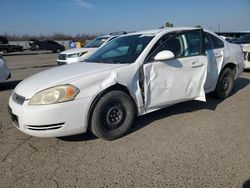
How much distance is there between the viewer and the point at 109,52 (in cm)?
492

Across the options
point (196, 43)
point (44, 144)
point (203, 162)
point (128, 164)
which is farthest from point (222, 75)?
point (44, 144)

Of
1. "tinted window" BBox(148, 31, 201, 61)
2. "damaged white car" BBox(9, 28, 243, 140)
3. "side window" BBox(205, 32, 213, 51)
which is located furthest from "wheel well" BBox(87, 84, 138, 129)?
"side window" BBox(205, 32, 213, 51)

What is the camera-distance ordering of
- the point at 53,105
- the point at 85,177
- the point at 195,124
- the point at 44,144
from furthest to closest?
the point at 195,124, the point at 44,144, the point at 53,105, the point at 85,177

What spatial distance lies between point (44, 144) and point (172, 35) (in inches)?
107

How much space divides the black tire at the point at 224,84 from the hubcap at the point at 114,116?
8.62ft

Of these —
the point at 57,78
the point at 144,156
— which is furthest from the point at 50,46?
the point at 144,156

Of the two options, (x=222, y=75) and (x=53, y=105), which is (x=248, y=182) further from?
(x=222, y=75)

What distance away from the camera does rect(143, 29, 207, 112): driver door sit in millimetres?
4195

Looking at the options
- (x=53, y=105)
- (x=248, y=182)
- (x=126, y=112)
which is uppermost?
(x=53, y=105)

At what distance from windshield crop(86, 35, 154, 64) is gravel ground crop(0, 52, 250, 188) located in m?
1.12

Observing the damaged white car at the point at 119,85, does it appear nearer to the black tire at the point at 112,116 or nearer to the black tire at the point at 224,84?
the black tire at the point at 112,116

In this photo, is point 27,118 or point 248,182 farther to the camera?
point 27,118

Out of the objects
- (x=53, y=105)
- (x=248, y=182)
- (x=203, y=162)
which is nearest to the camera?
(x=248, y=182)

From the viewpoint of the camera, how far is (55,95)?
11.5ft
